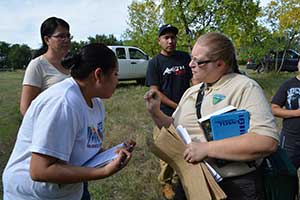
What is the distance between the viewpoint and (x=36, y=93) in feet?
8.36

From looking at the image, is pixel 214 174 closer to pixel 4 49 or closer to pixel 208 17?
pixel 208 17

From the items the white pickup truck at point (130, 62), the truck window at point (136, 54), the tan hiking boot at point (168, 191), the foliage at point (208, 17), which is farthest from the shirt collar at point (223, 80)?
the truck window at point (136, 54)

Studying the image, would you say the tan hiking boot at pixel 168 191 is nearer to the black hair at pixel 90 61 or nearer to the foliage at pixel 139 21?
the black hair at pixel 90 61

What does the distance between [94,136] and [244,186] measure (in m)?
0.82

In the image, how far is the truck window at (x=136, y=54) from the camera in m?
15.1

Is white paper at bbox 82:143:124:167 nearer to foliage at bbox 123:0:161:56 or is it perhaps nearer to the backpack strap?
the backpack strap

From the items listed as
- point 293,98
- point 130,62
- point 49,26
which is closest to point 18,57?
point 130,62

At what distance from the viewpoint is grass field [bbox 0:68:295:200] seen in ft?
13.7

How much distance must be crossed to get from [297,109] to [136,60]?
40.1 ft

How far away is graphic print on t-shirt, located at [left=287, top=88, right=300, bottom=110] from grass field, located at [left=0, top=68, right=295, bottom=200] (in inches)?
70.5

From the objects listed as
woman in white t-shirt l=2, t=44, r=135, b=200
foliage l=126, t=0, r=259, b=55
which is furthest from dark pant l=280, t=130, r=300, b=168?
foliage l=126, t=0, r=259, b=55

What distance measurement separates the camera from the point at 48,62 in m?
Result: 2.68

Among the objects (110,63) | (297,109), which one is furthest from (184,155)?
(297,109)

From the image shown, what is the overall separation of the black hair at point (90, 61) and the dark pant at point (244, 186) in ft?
2.79
